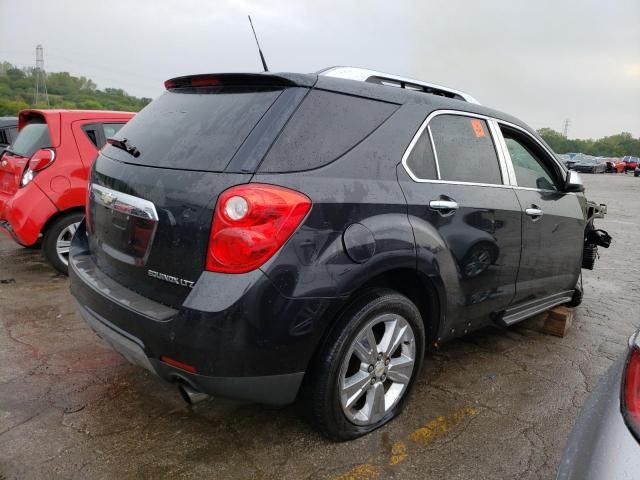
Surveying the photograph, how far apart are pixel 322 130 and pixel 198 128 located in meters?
0.58

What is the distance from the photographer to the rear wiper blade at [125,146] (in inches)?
96.1

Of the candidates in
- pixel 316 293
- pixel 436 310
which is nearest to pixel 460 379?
pixel 436 310

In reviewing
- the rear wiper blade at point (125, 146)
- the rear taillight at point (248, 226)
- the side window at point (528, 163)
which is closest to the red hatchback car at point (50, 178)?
the rear wiper blade at point (125, 146)

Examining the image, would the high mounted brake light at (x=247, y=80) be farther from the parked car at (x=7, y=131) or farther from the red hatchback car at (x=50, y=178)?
the parked car at (x=7, y=131)

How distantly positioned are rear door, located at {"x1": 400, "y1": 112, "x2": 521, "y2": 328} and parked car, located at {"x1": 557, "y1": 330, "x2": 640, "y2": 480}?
42.9 inches

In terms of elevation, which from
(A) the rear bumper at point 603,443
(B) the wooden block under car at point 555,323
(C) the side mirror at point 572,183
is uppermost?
(C) the side mirror at point 572,183

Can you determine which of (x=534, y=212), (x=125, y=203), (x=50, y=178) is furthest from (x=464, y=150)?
(x=50, y=178)

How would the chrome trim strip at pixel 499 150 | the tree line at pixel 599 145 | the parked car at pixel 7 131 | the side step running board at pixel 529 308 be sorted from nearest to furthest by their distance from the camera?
1. the chrome trim strip at pixel 499 150
2. the side step running board at pixel 529 308
3. the parked car at pixel 7 131
4. the tree line at pixel 599 145

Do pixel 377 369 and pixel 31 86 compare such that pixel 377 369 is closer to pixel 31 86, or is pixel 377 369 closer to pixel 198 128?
pixel 198 128

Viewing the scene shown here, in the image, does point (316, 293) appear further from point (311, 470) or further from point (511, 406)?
point (511, 406)

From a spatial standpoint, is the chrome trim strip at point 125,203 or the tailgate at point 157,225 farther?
the chrome trim strip at point 125,203

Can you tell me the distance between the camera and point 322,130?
2227 mm

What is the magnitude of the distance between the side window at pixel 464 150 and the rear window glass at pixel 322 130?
44 cm

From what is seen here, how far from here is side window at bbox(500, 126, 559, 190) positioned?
3.32 metres
